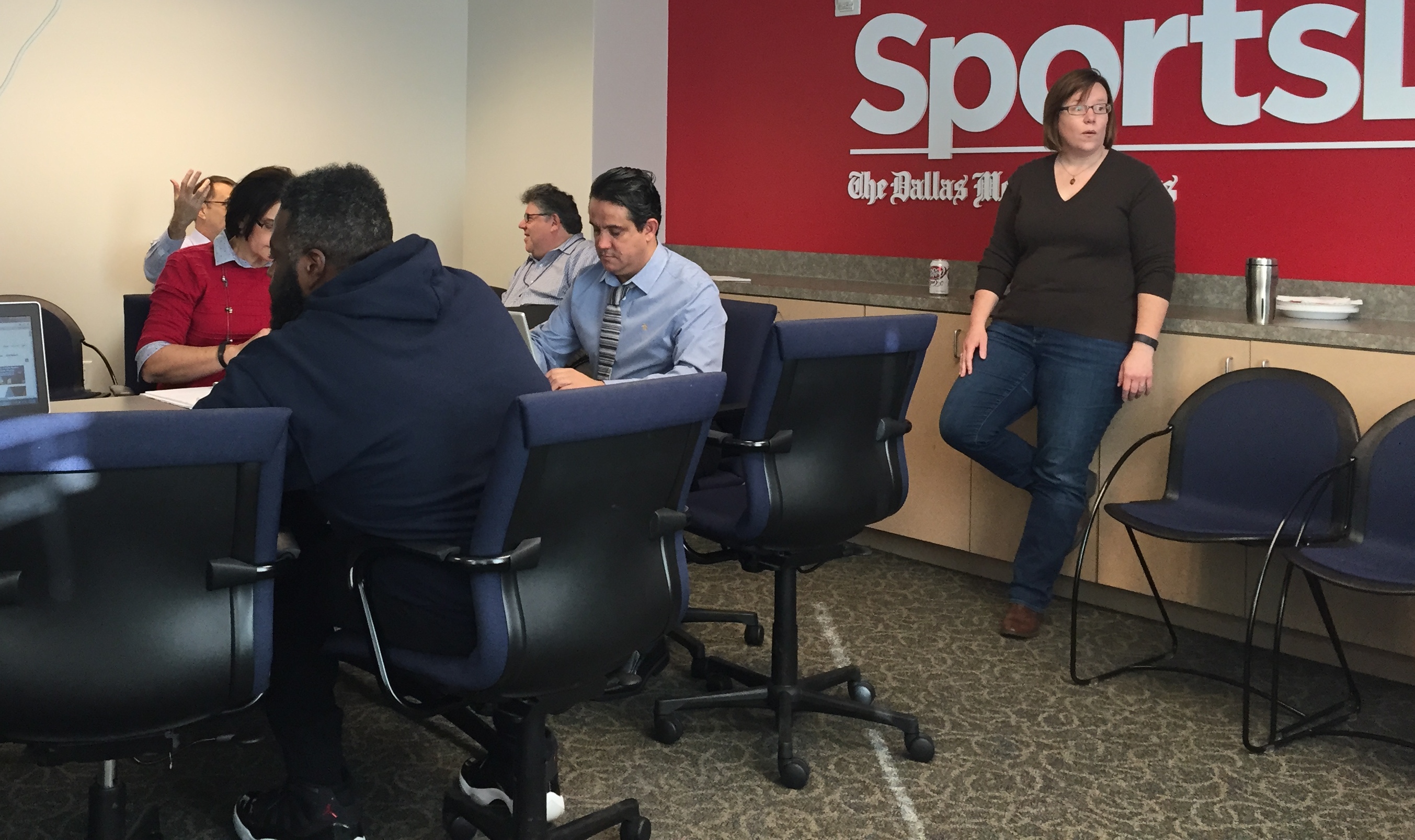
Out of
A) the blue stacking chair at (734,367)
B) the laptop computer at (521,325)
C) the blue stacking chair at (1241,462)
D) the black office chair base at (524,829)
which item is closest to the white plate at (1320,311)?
the blue stacking chair at (1241,462)

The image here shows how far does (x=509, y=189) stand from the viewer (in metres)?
6.20

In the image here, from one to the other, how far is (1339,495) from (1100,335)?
2.74ft

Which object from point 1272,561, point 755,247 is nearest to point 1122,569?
point 1272,561

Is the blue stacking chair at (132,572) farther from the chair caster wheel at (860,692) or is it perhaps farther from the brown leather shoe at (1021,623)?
the brown leather shoe at (1021,623)

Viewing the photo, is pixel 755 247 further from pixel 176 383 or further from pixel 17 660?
pixel 17 660

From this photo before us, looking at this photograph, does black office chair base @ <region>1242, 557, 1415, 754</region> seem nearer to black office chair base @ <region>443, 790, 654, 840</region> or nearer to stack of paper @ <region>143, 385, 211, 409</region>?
black office chair base @ <region>443, 790, 654, 840</region>

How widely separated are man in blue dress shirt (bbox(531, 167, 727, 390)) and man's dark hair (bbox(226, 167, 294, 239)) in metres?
0.91

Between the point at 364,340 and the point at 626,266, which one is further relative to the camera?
the point at 626,266

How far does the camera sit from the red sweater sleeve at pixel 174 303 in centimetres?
352

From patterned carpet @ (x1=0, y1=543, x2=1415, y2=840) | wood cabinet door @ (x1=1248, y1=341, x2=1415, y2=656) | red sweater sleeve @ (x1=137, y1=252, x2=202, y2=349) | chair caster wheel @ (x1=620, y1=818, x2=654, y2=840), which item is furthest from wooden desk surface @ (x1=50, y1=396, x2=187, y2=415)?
wood cabinet door @ (x1=1248, y1=341, x2=1415, y2=656)

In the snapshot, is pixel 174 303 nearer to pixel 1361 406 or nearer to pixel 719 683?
pixel 719 683

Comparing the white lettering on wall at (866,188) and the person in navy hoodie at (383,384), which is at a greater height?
the white lettering on wall at (866,188)

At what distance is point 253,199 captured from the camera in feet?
11.4

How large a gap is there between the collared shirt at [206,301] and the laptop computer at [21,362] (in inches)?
39.2
